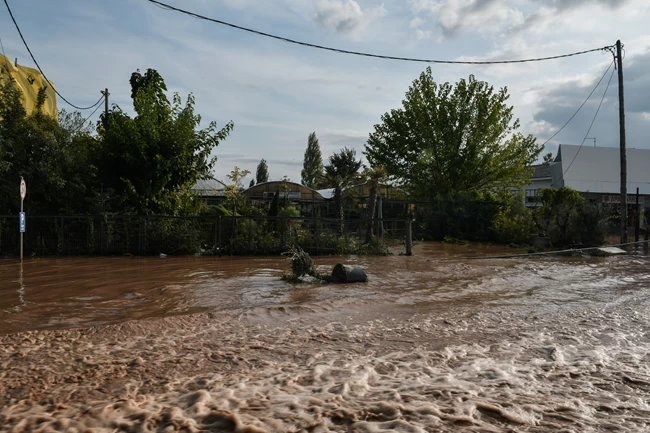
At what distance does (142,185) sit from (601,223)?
17411 millimetres

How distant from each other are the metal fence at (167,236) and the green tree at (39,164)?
33.0 inches

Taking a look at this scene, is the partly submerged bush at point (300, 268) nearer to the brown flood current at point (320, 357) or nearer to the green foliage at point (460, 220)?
the brown flood current at point (320, 357)

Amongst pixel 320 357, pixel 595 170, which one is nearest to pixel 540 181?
pixel 595 170

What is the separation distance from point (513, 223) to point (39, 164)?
1905 centimetres

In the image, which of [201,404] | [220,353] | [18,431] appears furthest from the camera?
[220,353]

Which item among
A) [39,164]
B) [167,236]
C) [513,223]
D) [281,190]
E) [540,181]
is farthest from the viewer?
[540,181]

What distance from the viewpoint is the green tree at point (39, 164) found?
16.2 meters

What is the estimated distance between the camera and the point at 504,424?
153 inches

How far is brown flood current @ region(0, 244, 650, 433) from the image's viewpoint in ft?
13.1

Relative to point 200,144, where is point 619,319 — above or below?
below

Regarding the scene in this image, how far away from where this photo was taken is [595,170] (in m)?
37.2

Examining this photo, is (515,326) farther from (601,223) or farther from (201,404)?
(601,223)

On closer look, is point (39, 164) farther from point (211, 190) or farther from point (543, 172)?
point (543, 172)

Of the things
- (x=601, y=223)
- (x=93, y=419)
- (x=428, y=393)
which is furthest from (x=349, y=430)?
(x=601, y=223)
